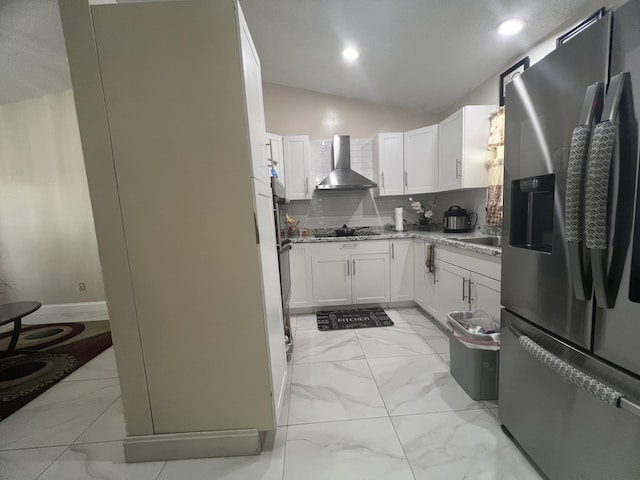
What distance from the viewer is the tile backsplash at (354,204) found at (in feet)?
11.3

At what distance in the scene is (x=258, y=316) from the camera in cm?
116

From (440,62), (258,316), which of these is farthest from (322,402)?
(440,62)

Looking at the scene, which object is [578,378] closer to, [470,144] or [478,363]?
[478,363]

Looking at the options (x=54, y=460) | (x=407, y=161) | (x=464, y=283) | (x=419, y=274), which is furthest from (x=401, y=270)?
(x=54, y=460)

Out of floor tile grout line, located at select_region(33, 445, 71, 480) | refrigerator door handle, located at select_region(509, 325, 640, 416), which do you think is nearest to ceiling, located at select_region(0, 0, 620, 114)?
refrigerator door handle, located at select_region(509, 325, 640, 416)

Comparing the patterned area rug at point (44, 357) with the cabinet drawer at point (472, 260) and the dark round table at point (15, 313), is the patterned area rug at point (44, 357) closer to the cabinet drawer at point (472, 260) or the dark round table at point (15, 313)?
the dark round table at point (15, 313)

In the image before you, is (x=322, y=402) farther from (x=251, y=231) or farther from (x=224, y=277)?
(x=251, y=231)

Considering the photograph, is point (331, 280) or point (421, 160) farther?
point (421, 160)

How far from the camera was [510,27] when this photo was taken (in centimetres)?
189

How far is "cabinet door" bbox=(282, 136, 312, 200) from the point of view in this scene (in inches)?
124

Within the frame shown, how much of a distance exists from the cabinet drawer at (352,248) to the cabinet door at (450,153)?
930mm

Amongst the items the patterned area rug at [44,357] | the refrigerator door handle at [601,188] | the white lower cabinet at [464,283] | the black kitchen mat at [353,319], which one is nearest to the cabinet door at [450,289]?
the white lower cabinet at [464,283]

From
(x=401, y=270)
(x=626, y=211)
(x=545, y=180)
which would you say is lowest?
(x=401, y=270)

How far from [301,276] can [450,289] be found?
1.55 metres
